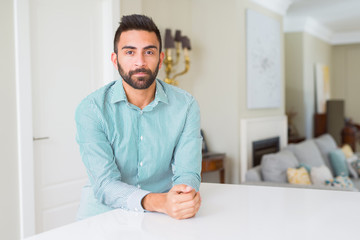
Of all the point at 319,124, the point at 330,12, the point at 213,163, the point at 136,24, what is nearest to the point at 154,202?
the point at 136,24

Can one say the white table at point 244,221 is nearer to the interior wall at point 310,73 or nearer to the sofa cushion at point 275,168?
the sofa cushion at point 275,168

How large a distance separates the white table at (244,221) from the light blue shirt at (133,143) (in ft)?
0.55

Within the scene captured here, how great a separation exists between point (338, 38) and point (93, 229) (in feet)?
28.0

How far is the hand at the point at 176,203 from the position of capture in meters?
1.09

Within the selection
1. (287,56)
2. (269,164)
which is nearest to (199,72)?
(269,164)

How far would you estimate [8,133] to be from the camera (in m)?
2.43

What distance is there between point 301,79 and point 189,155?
5898 mm

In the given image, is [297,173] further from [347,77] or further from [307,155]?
[347,77]

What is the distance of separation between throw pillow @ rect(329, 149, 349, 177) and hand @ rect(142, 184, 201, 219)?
414 cm

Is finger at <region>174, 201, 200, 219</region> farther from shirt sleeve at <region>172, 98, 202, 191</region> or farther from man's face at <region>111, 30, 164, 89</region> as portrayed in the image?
man's face at <region>111, 30, 164, 89</region>

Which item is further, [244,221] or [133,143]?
[133,143]

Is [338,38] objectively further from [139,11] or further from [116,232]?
[116,232]

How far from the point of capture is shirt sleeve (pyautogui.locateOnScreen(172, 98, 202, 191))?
4.50 feet

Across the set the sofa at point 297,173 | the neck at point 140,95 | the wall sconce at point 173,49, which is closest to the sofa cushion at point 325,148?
the sofa at point 297,173
